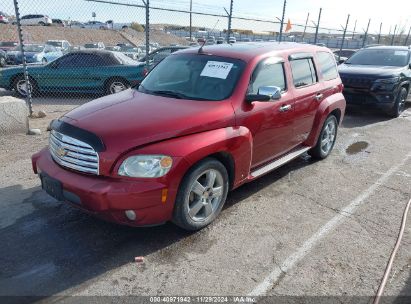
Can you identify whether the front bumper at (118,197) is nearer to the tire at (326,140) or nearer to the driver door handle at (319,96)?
the driver door handle at (319,96)

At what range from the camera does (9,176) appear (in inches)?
191

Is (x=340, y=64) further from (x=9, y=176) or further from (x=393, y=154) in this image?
(x=9, y=176)

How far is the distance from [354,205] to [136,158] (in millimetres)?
2826

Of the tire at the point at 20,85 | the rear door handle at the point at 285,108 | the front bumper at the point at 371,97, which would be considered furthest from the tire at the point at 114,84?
the rear door handle at the point at 285,108

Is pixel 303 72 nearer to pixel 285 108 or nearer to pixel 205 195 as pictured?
pixel 285 108

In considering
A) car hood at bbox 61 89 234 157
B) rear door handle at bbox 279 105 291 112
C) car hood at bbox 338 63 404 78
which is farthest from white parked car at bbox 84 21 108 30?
car hood at bbox 61 89 234 157

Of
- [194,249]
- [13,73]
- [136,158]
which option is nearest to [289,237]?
[194,249]

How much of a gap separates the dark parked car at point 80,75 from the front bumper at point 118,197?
7562mm

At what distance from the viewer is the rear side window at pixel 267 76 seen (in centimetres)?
409

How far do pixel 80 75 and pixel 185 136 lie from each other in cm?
799

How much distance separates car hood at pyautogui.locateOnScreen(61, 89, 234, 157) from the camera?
3.13m

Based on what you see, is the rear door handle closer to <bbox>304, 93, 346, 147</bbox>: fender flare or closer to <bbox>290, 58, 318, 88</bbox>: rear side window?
<bbox>290, 58, 318, 88</bbox>: rear side window

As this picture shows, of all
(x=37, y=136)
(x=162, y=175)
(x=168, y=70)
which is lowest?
(x=37, y=136)

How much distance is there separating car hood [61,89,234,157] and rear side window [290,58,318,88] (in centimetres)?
149
